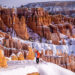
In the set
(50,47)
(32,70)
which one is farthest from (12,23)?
(32,70)

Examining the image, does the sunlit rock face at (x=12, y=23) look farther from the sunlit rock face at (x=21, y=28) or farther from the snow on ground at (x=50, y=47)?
the snow on ground at (x=50, y=47)

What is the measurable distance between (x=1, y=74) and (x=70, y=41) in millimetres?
2584

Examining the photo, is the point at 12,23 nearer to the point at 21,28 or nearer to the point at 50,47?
the point at 21,28

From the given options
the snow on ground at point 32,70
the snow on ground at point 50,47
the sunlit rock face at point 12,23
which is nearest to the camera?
the snow on ground at point 32,70

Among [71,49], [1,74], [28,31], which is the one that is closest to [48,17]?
[28,31]

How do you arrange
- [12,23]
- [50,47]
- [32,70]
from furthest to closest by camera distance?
[12,23] → [50,47] → [32,70]

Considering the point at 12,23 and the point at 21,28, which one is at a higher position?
the point at 12,23

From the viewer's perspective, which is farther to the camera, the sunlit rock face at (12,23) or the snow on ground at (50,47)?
the sunlit rock face at (12,23)

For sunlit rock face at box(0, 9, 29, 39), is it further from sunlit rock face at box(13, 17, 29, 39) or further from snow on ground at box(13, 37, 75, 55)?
snow on ground at box(13, 37, 75, 55)

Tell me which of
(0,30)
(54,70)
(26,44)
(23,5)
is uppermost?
(23,5)

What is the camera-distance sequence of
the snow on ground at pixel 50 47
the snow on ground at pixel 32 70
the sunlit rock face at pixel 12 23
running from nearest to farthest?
1. the snow on ground at pixel 32 70
2. the snow on ground at pixel 50 47
3. the sunlit rock face at pixel 12 23

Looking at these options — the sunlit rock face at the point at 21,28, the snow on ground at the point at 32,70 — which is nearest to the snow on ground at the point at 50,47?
the sunlit rock face at the point at 21,28

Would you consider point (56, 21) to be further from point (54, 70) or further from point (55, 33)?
point (54, 70)

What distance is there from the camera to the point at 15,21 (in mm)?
5812
